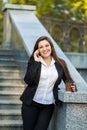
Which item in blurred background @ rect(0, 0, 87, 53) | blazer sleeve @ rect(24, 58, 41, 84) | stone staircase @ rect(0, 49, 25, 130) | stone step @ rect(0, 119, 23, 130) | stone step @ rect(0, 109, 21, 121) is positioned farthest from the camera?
blurred background @ rect(0, 0, 87, 53)

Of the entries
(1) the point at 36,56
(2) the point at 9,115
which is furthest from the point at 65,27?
(1) the point at 36,56

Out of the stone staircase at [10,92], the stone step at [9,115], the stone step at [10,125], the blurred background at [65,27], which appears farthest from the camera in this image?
the blurred background at [65,27]

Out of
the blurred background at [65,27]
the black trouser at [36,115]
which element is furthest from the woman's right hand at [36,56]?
the blurred background at [65,27]

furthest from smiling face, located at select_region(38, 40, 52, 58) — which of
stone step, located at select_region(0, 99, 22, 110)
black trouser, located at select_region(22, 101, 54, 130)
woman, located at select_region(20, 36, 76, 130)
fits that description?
stone step, located at select_region(0, 99, 22, 110)

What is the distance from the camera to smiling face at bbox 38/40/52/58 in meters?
5.32

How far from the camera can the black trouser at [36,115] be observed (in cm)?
530

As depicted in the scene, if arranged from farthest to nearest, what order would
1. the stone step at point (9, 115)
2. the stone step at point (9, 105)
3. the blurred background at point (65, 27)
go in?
the blurred background at point (65, 27) → the stone step at point (9, 105) → the stone step at point (9, 115)

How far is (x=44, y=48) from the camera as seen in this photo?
5312 millimetres

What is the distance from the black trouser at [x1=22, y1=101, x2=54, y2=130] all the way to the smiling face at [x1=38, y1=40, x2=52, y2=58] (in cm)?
59

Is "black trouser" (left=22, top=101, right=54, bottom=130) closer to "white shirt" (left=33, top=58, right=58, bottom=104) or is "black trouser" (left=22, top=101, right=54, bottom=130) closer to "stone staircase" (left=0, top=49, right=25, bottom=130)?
"white shirt" (left=33, top=58, right=58, bottom=104)

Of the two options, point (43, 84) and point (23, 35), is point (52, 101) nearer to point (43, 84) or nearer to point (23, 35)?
point (43, 84)

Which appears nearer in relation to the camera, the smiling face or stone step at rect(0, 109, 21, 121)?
the smiling face

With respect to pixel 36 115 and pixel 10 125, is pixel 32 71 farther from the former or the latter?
pixel 10 125

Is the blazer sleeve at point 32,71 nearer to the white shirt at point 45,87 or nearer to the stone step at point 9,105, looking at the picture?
the white shirt at point 45,87
